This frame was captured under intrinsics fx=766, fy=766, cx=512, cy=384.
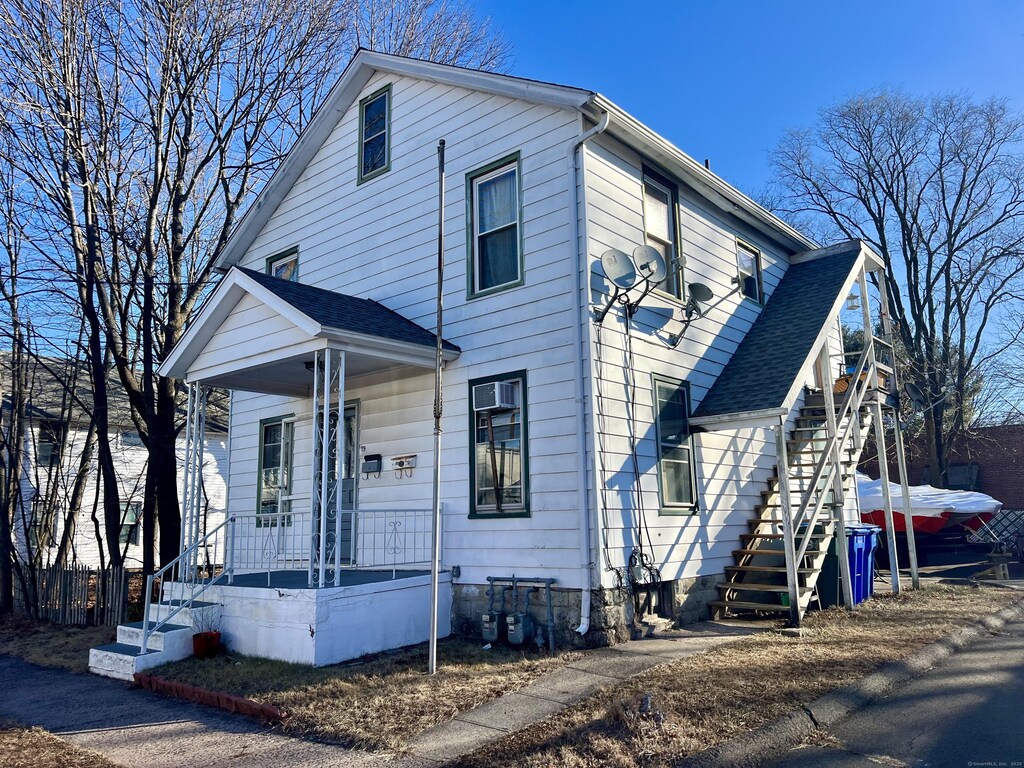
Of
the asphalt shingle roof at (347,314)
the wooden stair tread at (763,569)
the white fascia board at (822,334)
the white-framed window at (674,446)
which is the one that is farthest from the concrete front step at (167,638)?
the white fascia board at (822,334)

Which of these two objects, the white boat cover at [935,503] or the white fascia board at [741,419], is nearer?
the white fascia board at [741,419]

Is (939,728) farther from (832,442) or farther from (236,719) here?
(236,719)

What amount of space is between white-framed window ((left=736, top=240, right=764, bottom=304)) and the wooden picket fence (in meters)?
10.8

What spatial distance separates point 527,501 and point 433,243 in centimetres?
400

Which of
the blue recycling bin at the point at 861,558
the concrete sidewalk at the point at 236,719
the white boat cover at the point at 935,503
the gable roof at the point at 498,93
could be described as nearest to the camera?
the concrete sidewalk at the point at 236,719

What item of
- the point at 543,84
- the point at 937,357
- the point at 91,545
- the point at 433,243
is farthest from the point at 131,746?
the point at 937,357

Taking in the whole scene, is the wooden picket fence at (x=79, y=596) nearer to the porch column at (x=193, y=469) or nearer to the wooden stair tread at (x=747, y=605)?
the porch column at (x=193, y=469)

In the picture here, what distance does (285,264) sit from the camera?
13.4 m

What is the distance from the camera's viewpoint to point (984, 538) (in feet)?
65.9

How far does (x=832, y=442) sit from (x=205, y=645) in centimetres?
822

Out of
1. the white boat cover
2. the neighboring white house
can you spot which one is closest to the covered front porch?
the neighboring white house

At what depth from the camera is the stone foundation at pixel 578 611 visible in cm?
836

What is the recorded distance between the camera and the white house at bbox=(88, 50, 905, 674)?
28.7 ft

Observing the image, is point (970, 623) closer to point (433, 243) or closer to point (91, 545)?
point (433, 243)
